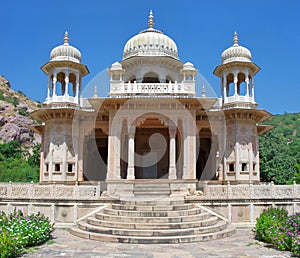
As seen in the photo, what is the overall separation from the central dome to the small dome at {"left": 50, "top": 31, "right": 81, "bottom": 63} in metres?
3.49

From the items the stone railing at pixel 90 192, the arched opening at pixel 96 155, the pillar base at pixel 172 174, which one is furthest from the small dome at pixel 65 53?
the pillar base at pixel 172 174

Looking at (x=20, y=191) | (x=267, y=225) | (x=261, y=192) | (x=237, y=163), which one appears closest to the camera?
(x=267, y=225)

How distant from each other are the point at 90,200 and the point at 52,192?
5.24 ft

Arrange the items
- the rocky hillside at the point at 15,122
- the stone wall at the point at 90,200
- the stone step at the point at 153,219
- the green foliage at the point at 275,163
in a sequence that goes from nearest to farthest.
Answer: the stone step at the point at 153,219, the stone wall at the point at 90,200, the green foliage at the point at 275,163, the rocky hillside at the point at 15,122

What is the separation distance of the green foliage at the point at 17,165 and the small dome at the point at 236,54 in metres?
20.6

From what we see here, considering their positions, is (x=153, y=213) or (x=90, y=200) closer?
(x=153, y=213)

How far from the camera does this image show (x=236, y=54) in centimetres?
1855

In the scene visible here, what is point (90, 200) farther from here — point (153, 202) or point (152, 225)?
point (152, 225)

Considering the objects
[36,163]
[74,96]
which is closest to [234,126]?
[74,96]

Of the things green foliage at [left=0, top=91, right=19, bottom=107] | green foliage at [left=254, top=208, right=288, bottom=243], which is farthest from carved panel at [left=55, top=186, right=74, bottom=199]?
green foliage at [left=0, top=91, right=19, bottom=107]

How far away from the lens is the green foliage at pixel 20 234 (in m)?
7.52

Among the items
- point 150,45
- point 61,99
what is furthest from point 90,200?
point 150,45

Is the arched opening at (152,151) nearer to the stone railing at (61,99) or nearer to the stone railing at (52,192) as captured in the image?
the stone railing at (61,99)

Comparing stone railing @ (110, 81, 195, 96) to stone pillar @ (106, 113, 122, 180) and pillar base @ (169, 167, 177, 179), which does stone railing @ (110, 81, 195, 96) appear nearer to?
stone pillar @ (106, 113, 122, 180)
